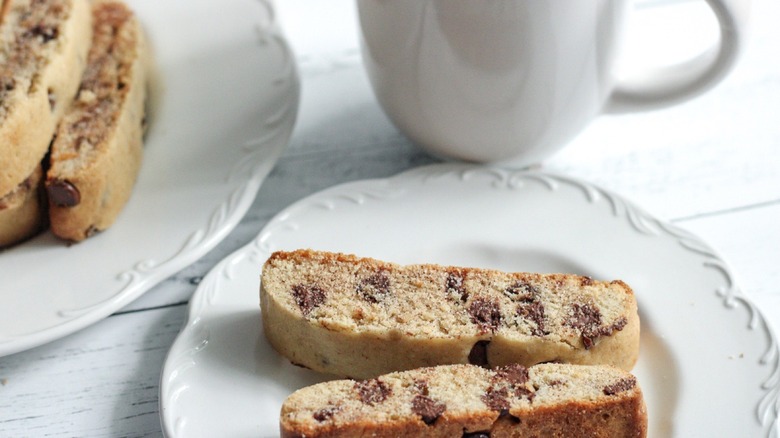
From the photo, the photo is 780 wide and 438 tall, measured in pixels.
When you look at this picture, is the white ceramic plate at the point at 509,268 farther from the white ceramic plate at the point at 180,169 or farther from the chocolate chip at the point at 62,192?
the chocolate chip at the point at 62,192

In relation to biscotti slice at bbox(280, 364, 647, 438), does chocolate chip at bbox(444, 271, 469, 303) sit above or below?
above

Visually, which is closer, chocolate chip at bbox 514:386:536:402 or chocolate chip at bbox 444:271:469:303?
chocolate chip at bbox 514:386:536:402

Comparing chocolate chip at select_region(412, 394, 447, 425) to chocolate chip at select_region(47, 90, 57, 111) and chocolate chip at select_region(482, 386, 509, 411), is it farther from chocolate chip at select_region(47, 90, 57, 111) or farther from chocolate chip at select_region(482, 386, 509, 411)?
chocolate chip at select_region(47, 90, 57, 111)

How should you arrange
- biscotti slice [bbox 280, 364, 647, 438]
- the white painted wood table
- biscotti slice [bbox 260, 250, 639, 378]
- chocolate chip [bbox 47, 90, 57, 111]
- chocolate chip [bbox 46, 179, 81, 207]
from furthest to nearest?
chocolate chip [bbox 47, 90, 57, 111] < chocolate chip [bbox 46, 179, 81, 207] < the white painted wood table < biscotti slice [bbox 260, 250, 639, 378] < biscotti slice [bbox 280, 364, 647, 438]

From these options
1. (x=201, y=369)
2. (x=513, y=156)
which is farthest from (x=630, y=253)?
(x=201, y=369)

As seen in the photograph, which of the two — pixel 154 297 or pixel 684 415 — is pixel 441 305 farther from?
pixel 154 297

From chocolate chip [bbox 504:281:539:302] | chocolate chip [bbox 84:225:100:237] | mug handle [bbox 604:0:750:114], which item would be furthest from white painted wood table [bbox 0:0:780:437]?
chocolate chip [bbox 504:281:539:302]
